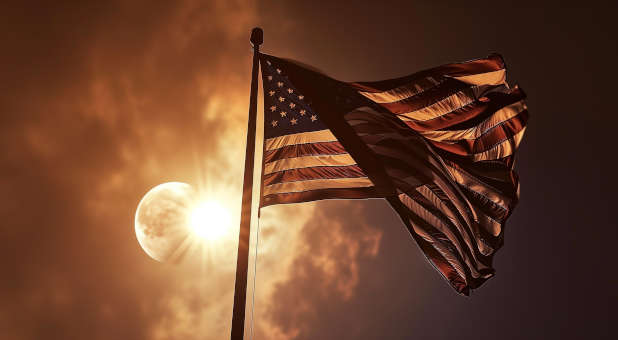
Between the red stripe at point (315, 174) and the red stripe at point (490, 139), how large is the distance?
1770 mm

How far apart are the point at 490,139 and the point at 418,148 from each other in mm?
1572

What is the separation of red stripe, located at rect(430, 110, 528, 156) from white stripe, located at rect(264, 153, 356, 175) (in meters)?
1.84

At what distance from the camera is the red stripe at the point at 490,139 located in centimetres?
900

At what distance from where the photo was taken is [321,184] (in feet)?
28.1

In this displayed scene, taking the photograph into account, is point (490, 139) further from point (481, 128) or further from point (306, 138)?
point (306, 138)

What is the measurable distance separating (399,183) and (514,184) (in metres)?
2.33

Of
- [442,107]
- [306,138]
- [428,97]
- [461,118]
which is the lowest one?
[306,138]

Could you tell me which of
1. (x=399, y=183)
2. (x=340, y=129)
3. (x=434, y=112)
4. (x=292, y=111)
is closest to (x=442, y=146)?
(x=434, y=112)

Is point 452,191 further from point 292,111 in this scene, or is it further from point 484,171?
point 292,111

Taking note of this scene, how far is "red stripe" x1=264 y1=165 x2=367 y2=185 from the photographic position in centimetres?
842

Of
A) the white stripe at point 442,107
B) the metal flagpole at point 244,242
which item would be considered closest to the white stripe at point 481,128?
the white stripe at point 442,107

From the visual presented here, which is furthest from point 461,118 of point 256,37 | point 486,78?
point 256,37

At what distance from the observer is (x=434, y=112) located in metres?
8.99

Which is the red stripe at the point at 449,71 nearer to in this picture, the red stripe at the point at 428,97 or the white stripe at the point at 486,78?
the white stripe at the point at 486,78
